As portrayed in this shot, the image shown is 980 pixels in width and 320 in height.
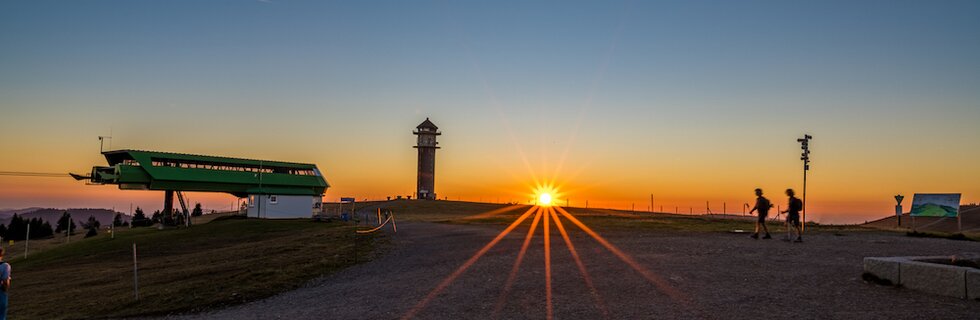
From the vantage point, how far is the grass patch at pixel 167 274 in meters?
18.1

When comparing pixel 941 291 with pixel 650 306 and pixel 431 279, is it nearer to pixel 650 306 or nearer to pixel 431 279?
pixel 650 306

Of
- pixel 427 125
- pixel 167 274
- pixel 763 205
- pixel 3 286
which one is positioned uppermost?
pixel 427 125

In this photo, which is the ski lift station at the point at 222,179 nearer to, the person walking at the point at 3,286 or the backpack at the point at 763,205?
the person walking at the point at 3,286

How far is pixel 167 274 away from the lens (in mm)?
25156

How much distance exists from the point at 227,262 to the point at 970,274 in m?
26.4

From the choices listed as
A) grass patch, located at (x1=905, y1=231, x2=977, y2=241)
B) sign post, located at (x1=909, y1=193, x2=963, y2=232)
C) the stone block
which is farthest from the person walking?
sign post, located at (x1=909, y1=193, x2=963, y2=232)

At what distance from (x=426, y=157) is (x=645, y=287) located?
3461 inches

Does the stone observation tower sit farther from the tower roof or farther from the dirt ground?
the dirt ground

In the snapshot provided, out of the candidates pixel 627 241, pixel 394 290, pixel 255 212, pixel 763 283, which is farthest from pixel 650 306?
pixel 255 212

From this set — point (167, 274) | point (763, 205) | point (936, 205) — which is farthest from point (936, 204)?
point (167, 274)

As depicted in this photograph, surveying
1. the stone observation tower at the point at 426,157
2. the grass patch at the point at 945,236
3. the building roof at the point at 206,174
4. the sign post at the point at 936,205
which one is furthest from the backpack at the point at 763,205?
the stone observation tower at the point at 426,157

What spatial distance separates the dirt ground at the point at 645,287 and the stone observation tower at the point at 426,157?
255ft

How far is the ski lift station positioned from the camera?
59656mm

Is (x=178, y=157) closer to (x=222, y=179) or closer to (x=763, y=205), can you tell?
(x=222, y=179)
